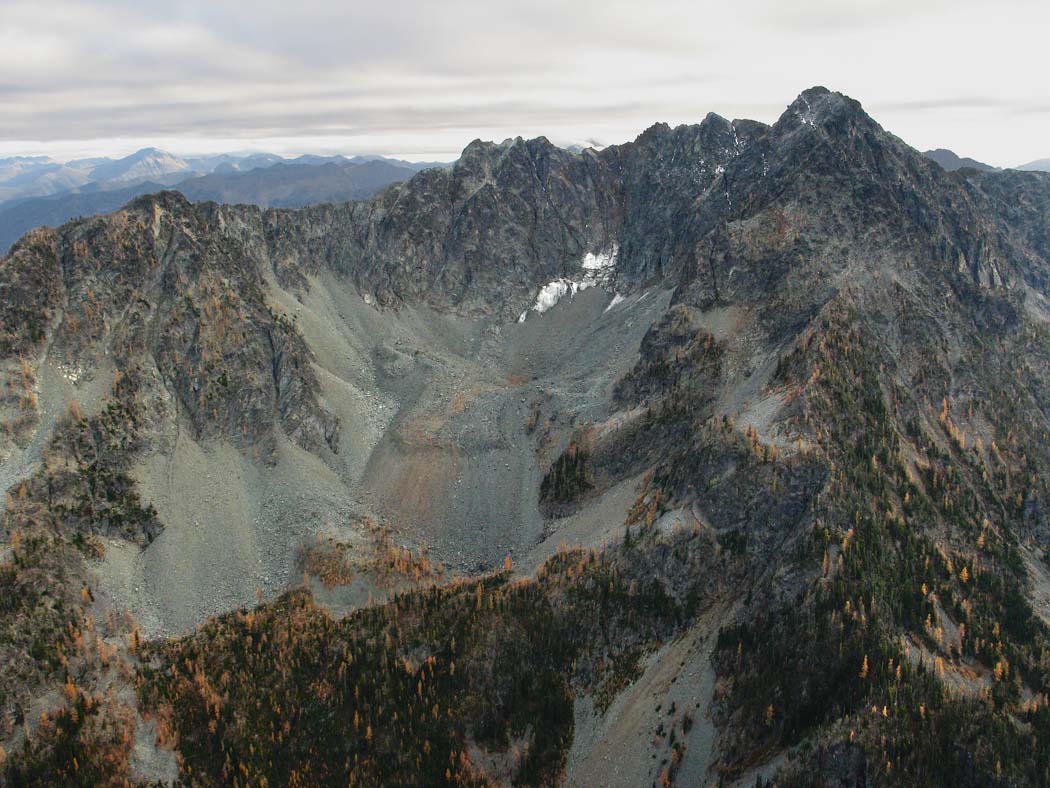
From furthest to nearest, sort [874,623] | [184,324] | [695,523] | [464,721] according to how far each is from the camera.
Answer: [184,324] < [695,523] < [464,721] < [874,623]

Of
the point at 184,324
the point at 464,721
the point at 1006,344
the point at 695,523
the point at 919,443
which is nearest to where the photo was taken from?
the point at 464,721

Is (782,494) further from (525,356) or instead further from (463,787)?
(525,356)

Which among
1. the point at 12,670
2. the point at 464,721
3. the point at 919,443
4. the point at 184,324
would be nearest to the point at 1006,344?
the point at 919,443

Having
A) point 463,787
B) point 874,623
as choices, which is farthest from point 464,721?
point 874,623

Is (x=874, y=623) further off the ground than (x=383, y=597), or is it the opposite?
(x=874, y=623)

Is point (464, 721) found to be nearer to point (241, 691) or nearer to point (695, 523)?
point (241, 691)

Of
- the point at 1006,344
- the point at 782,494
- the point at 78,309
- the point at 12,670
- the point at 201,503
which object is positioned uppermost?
the point at 78,309

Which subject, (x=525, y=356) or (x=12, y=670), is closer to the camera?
(x=12, y=670)
